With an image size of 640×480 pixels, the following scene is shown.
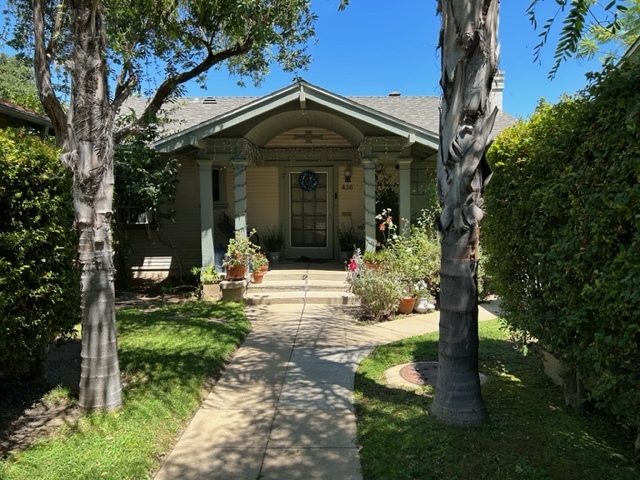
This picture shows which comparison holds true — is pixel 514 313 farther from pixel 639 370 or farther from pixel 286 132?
pixel 286 132

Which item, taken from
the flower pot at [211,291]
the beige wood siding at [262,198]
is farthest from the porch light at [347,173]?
the flower pot at [211,291]

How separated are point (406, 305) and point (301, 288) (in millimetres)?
2442

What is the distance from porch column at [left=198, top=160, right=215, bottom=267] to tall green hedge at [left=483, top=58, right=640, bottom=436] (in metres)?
7.22

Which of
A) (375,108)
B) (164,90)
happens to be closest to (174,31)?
(164,90)

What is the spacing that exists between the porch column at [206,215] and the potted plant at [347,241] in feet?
12.9

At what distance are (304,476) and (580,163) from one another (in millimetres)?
2854

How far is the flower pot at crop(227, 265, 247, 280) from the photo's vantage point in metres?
9.44

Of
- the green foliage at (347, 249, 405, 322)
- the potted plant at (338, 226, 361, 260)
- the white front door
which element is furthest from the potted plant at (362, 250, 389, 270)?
the white front door

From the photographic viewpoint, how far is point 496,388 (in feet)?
14.9

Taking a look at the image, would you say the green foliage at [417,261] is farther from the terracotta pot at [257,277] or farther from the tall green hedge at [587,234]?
the tall green hedge at [587,234]

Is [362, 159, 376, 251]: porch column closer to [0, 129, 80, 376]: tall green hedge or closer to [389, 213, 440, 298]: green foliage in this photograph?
[389, 213, 440, 298]: green foliage

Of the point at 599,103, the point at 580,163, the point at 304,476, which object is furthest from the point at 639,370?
the point at 304,476

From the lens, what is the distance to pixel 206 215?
1010 centimetres

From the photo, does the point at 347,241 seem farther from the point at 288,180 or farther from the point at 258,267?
the point at 258,267
